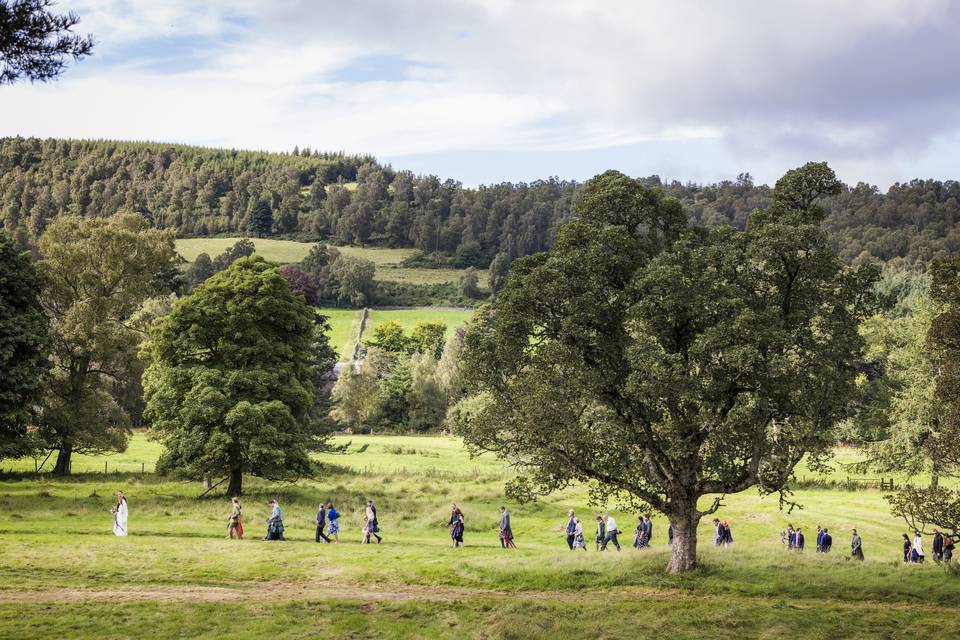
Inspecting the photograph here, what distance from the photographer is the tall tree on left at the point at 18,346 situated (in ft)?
139

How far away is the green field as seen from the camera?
71.1 ft

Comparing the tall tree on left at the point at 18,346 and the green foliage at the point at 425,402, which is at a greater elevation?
the tall tree on left at the point at 18,346

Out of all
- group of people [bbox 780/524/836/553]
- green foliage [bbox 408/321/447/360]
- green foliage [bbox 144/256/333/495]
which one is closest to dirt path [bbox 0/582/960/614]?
group of people [bbox 780/524/836/553]

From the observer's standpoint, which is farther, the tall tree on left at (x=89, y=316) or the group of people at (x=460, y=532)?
the tall tree on left at (x=89, y=316)

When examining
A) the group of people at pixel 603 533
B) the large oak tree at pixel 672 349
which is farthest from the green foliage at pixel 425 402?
the large oak tree at pixel 672 349

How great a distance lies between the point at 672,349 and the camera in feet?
86.6

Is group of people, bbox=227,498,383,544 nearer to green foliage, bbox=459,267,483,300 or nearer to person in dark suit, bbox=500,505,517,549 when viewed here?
person in dark suit, bbox=500,505,517,549

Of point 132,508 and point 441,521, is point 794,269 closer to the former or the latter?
point 441,521

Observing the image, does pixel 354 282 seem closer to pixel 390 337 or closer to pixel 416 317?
pixel 416 317

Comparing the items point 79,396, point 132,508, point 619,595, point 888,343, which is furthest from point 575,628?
point 888,343

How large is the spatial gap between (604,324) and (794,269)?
5986 millimetres

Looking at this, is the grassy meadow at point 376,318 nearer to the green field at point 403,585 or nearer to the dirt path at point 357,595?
the green field at point 403,585

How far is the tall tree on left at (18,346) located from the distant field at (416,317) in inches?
4412

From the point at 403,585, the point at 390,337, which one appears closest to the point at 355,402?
the point at 390,337
